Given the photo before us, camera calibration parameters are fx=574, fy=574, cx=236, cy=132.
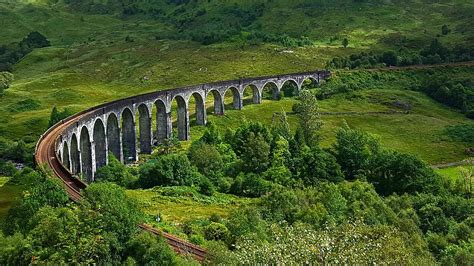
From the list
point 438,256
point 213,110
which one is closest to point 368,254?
point 438,256

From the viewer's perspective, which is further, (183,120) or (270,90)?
(270,90)

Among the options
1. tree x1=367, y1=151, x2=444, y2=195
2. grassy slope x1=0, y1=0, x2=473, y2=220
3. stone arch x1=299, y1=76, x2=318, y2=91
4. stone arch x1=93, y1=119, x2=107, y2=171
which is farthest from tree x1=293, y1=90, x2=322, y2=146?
stone arch x1=299, y1=76, x2=318, y2=91

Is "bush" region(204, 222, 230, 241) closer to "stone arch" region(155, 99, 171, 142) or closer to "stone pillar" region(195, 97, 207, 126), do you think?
"stone arch" region(155, 99, 171, 142)

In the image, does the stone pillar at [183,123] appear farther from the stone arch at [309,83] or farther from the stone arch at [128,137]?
the stone arch at [309,83]

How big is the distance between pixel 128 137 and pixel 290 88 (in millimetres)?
58283

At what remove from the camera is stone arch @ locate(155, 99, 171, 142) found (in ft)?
357

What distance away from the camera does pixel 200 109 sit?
12000 cm

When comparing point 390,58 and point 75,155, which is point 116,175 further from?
point 390,58

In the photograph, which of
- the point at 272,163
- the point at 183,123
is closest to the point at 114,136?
the point at 183,123

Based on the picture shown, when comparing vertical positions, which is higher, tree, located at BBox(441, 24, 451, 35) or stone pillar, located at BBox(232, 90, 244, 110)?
tree, located at BBox(441, 24, 451, 35)

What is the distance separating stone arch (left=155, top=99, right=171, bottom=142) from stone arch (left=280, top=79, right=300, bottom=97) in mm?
43026

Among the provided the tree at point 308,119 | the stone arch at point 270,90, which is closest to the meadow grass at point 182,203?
the tree at point 308,119

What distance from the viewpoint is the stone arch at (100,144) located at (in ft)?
A: 287

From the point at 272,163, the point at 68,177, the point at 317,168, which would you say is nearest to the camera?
the point at 68,177
